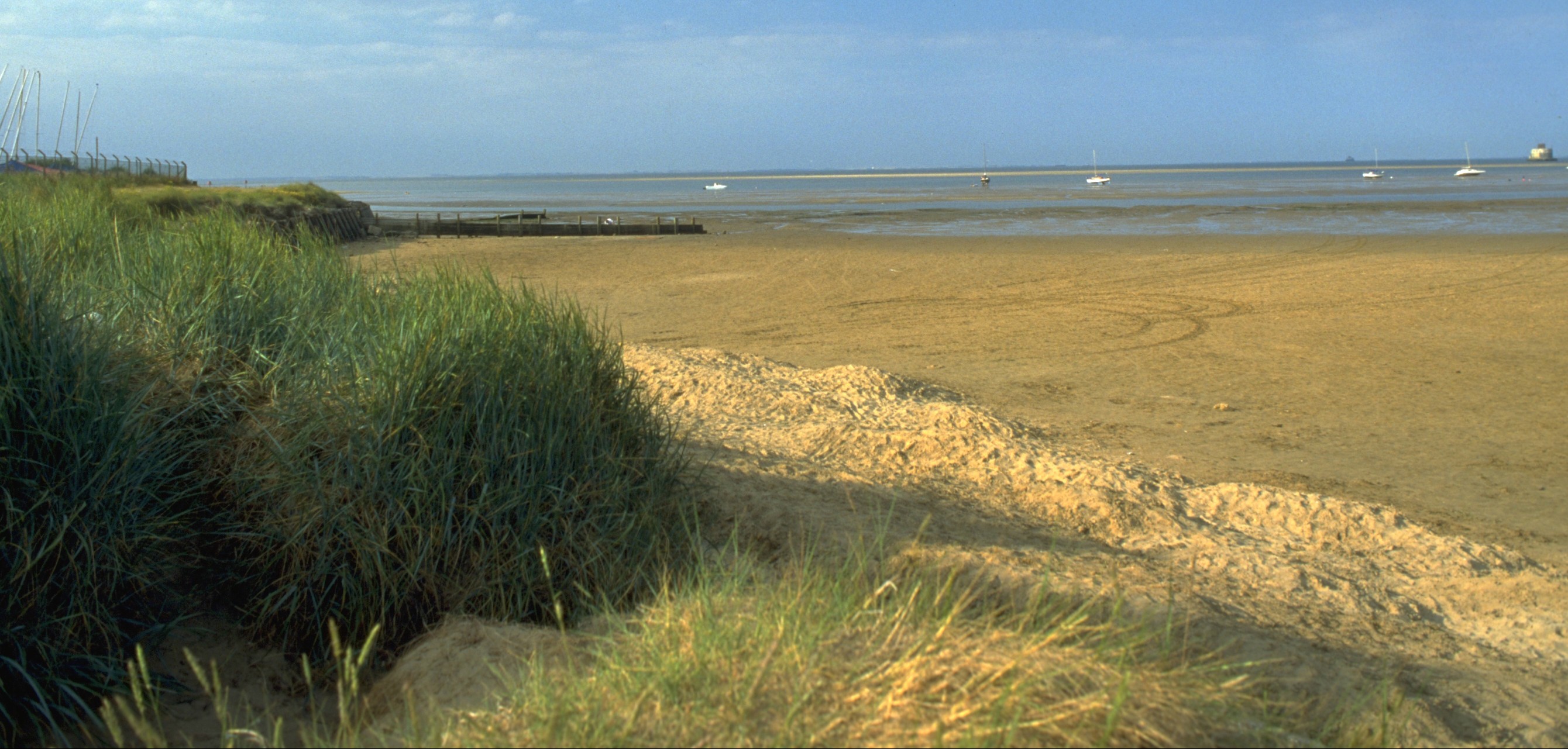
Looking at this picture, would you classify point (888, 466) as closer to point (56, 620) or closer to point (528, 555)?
point (528, 555)

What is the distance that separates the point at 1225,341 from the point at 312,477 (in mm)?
10146

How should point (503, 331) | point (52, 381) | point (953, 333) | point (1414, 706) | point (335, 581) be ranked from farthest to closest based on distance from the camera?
point (953, 333)
point (503, 331)
point (335, 581)
point (52, 381)
point (1414, 706)

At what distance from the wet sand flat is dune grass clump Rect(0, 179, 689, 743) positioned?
0.89 meters

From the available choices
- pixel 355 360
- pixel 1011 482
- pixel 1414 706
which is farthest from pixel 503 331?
pixel 1414 706

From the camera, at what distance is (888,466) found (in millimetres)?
6129

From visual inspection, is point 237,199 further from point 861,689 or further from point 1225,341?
point 861,689


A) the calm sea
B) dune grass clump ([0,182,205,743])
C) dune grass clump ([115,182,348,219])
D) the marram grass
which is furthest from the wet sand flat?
the calm sea

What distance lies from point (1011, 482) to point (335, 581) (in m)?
3.52

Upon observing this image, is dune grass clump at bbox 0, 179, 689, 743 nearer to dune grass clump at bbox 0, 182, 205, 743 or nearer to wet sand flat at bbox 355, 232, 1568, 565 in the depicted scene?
dune grass clump at bbox 0, 182, 205, 743

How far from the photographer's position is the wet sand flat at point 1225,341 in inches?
280

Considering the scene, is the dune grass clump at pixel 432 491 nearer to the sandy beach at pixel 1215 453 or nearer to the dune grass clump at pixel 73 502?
the dune grass clump at pixel 73 502

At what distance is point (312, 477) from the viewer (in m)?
4.24

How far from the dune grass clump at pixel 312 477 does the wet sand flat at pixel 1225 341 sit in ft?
2.91

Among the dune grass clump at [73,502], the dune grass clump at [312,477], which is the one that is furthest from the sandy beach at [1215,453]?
the dune grass clump at [73,502]
